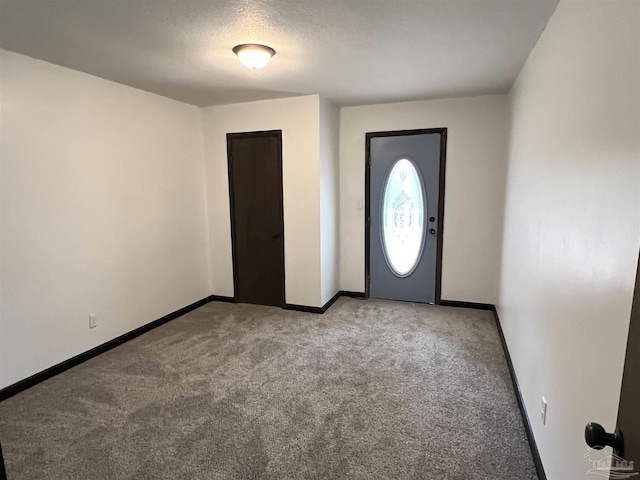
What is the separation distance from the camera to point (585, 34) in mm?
1454

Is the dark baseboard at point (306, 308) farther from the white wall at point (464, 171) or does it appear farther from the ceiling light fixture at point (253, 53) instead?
the ceiling light fixture at point (253, 53)

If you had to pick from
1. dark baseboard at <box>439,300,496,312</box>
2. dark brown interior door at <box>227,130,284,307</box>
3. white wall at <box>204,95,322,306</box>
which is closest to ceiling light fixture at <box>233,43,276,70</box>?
white wall at <box>204,95,322,306</box>

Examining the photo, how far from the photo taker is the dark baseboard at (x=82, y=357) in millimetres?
2727

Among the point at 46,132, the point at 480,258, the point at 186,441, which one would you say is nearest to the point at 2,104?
the point at 46,132

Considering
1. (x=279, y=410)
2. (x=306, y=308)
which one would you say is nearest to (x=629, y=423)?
(x=279, y=410)

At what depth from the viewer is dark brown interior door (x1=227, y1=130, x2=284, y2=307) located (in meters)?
4.37

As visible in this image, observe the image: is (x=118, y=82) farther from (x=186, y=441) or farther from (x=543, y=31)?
(x=543, y=31)

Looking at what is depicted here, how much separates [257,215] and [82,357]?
88.4 inches

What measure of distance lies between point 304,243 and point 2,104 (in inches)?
111

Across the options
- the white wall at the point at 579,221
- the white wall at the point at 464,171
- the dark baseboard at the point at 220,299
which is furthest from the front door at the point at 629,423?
the dark baseboard at the point at 220,299

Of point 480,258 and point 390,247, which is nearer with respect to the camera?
point 480,258

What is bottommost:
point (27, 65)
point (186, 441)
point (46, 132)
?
point (186, 441)

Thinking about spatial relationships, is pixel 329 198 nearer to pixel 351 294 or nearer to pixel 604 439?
pixel 351 294

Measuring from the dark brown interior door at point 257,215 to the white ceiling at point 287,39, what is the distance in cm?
89
